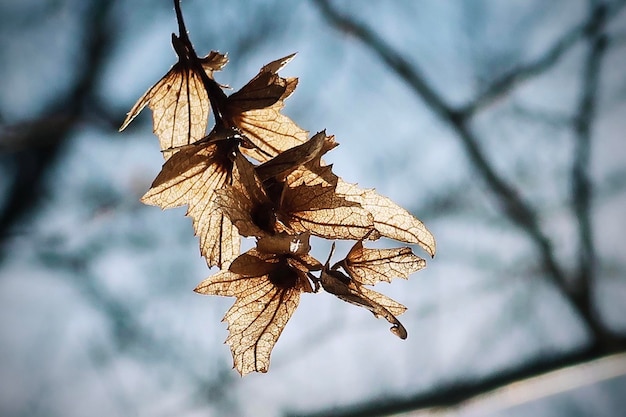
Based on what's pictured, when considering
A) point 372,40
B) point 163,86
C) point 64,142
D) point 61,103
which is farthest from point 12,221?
point 163,86

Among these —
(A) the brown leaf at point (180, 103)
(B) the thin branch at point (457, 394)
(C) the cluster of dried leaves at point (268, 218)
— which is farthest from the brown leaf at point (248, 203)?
(B) the thin branch at point (457, 394)

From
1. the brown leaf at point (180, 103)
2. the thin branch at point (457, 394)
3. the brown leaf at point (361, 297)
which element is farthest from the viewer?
the thin branch at point (457, 394)

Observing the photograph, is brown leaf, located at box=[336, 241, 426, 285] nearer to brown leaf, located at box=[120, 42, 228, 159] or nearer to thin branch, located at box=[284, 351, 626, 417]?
brown leaf, located at box=[120, 42, 228, 159]

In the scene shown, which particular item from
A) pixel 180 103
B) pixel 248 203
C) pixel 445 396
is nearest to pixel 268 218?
pixel 248 203

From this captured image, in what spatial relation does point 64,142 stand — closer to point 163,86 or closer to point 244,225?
point 163,86

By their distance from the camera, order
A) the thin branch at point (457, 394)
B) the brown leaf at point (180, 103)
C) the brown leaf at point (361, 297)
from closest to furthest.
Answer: the brown leaf at point (361, 297) → the brown leaf at point (180, 103) → the thin branch at point (457, 394)

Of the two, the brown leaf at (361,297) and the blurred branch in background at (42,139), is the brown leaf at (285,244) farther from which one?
the blurred branch in background at (42,139)

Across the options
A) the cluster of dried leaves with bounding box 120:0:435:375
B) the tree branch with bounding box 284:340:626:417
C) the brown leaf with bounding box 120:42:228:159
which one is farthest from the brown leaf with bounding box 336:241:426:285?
the tree branch with bounding box 284:340:626:417
